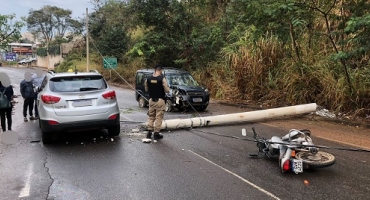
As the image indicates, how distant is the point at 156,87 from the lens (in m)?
8.27

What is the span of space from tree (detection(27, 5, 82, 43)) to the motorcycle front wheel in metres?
72.8

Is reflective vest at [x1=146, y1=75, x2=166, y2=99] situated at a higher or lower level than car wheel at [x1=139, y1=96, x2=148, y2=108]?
higher

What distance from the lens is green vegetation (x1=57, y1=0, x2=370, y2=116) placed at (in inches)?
444

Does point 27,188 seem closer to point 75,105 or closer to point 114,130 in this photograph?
point 75,105

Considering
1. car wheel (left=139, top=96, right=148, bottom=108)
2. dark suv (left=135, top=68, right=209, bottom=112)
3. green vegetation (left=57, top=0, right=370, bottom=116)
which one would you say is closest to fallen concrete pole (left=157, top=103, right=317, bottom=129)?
green vegetation (left=57, top=0, right=370, bottom=116)

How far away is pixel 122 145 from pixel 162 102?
1.40 meters

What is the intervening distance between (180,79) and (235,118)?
4840 mm

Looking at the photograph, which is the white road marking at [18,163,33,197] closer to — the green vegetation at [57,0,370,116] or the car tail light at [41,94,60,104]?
the car tail light at [41,94,60,104]

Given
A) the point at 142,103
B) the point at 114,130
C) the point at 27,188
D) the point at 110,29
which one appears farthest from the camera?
the point at 110,29

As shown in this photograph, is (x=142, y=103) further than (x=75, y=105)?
Yes

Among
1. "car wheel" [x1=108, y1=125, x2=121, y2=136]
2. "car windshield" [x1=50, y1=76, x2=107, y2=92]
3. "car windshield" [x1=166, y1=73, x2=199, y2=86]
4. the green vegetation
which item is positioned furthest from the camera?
"car windshield" [x1=166, y1=73, x2=199, y2=86]

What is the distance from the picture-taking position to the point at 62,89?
802cm

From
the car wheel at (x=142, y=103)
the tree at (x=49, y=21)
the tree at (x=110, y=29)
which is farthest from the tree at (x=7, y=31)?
the tree at (x=49, y=21)

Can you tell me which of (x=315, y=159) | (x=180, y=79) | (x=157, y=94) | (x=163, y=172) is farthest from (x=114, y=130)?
(x=180, y=79)
